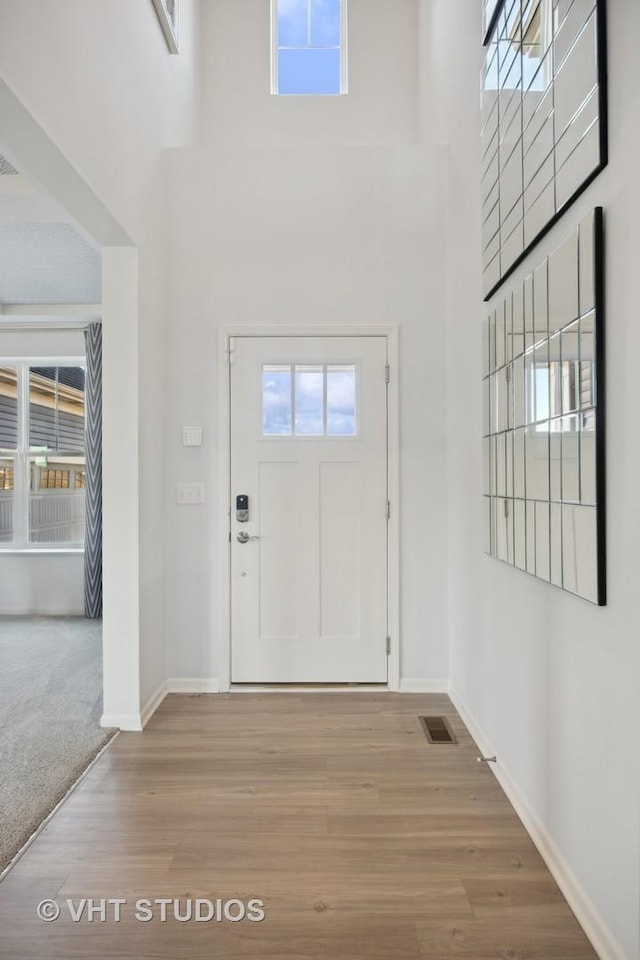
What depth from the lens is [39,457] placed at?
5.33m

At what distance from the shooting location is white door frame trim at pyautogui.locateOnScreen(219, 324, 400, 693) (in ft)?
10.6

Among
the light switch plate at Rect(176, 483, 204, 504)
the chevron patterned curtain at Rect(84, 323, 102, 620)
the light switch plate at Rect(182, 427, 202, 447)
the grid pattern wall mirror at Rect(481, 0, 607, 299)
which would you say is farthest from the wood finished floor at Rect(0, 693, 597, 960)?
the chevron patterned curtain at Rect(84, 323, 102, 620)

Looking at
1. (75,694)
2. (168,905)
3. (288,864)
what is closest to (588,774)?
(288,864)

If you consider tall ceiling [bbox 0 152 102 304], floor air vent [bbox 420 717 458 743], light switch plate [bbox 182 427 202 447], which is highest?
tall ceiling [bbox 0 152 102 304]

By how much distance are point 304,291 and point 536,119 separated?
5.31 feet

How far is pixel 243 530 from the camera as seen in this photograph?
3.27 meters

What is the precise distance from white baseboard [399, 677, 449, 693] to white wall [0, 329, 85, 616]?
128 inches

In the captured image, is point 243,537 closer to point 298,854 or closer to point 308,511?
point 308,511

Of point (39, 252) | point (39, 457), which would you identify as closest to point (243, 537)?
point (39, 252)

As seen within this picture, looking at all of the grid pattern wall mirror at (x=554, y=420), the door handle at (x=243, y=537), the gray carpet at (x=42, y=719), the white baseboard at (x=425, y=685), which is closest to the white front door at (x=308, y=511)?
the door handle at (x=243, y=537)

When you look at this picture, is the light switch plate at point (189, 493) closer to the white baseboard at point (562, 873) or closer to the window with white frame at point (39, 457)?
Answer: the white baseboard at point (562, 873)

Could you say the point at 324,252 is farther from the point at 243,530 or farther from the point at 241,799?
the point at 241,799

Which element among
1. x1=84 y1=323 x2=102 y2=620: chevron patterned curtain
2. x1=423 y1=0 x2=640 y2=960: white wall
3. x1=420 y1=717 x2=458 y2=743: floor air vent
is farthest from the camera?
x1=84 y1=323 x2=102 y2=620: chevron patterned curtain

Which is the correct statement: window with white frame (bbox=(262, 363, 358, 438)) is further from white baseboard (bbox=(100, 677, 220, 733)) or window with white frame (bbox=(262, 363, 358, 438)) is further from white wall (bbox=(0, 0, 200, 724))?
white baseboard (bbox=(100, 677, 220, 733))
